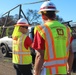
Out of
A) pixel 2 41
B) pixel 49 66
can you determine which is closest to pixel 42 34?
pixel 49 66

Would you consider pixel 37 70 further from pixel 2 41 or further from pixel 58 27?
pixel 2 41

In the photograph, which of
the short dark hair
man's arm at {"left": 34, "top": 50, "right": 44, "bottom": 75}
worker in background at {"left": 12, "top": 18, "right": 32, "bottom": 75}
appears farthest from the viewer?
worker in background at {"left": 12, "top": 18, "right": 32, "bottom": 75}

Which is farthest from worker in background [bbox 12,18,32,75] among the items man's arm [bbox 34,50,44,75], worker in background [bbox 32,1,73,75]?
man's arm [bbox 34,50,44,75]

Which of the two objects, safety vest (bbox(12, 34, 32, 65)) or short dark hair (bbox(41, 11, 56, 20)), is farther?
safety vest (bbox(12, 34, 32, 65))

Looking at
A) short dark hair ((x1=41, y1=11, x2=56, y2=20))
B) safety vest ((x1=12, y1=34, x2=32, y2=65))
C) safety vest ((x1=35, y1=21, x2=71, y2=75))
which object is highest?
short dark hair ((x1=41, y1=11, x2=56, y2=20))

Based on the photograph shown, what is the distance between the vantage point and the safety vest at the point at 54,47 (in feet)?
12.4

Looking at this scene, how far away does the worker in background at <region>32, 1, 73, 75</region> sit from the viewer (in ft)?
12.3

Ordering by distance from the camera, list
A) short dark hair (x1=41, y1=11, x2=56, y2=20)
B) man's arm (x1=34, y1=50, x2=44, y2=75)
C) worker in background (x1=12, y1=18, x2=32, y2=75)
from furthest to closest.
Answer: worker in background (x1=12, y1=18, x2=32, y2=75) < short dark hair (x1=41, y1=11, x2=56, y2=20) < man's arm (x1=34, y1=50, x2=44, y2=75)

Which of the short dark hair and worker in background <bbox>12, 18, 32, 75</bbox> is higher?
the short dark hair

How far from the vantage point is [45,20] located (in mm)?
3893

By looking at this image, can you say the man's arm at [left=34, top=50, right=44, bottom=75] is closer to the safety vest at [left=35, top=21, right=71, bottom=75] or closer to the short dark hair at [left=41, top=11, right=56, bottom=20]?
the safety vest at [left=35, top=21, right=71, bottom=75]

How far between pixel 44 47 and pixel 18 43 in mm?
2696

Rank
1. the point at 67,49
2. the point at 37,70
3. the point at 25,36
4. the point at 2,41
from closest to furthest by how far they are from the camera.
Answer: the point at 37,70
the point at 67,49
the point at 25,36
the point at 2,41

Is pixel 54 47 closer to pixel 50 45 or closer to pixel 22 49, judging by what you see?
pixel 50 45
